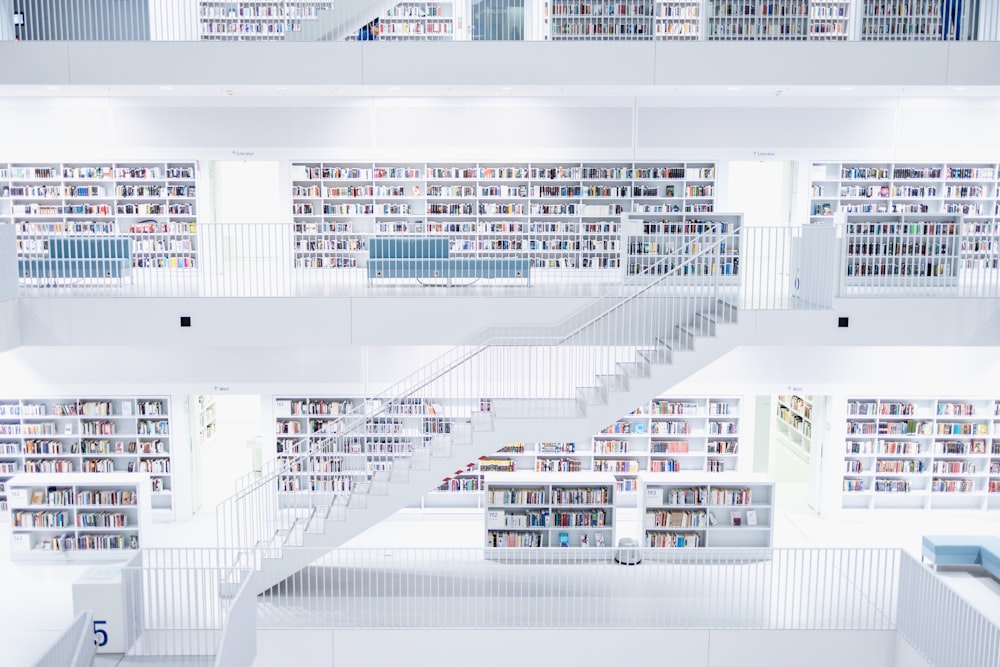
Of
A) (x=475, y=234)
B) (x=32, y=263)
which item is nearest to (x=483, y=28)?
(x=475, y=234)

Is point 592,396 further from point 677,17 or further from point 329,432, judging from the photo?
point 677,17

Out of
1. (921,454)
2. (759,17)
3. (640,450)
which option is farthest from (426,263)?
(921,454)

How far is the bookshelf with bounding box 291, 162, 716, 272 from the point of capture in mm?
11961

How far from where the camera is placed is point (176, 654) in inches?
295

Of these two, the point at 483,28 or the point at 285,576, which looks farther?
the point at 483,28

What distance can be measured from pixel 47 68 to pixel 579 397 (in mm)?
6861

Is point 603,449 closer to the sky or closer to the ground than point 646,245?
closer to the ground

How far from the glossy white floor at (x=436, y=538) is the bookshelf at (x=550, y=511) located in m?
0.76

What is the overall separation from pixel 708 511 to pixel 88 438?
26.6 ft

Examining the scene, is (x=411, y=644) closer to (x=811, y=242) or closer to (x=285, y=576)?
(x=285, y=576)

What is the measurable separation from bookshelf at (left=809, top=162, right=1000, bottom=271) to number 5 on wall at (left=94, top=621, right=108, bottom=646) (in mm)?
9921

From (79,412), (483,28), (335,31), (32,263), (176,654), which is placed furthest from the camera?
(483,28)

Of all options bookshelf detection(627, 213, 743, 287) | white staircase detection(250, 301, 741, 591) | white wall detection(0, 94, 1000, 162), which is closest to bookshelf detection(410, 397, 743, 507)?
bookshelf detection(627, 213, 743, 287)

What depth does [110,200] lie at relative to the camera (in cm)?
1195
